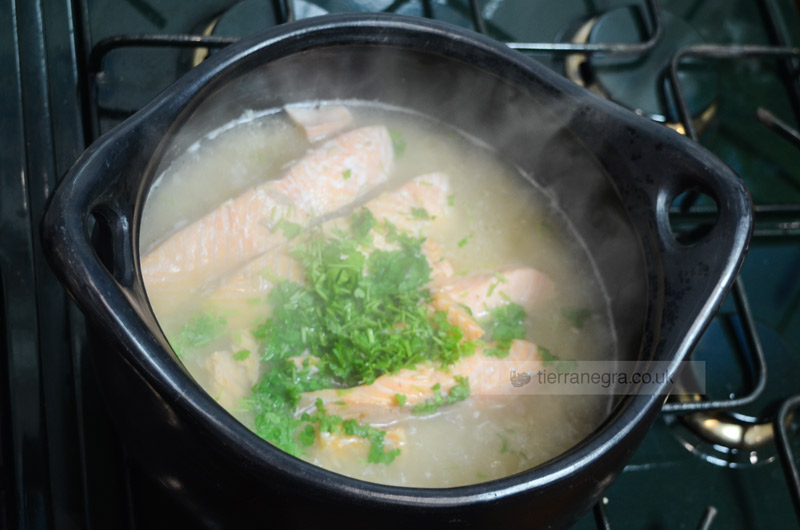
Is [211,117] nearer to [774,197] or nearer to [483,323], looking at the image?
[483,323]

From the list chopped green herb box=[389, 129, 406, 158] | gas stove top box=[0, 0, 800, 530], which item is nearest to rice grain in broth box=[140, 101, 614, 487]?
chopped green herb box=[389, 129, 406, 158]

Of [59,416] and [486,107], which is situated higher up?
[486,107]

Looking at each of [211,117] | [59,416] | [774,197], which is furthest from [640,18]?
[59,416]

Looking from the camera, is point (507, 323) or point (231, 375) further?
point (507, 323)

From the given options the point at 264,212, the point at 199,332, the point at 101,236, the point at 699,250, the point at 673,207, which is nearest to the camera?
the point at 101,236

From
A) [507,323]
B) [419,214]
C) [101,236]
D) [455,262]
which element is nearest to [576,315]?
[507,323]

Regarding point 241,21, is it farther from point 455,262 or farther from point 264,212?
point 455,262

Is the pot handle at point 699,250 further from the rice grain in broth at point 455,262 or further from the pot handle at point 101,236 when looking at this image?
the pot handle at point 101,236
